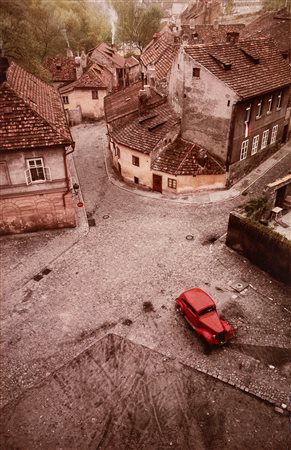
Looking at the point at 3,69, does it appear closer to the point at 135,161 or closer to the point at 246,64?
the point at 135,161

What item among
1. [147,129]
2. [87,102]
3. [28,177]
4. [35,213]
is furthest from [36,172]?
[87,102]

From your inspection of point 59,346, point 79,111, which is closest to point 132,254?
point 59,346

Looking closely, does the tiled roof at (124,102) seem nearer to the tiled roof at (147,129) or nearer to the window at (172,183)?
the tiled roof at (147,129)

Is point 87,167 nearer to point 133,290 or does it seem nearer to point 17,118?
point 17,118

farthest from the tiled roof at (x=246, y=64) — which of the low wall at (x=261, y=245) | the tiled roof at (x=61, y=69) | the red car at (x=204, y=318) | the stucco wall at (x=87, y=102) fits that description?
the tiled roof at (x=61, y=69)

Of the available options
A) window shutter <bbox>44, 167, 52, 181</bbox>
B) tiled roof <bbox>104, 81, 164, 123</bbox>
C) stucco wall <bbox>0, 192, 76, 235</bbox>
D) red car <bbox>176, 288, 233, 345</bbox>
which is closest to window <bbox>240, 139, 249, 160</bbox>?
tiled roof <bbox>104, 81, 164, 123</bbox>
